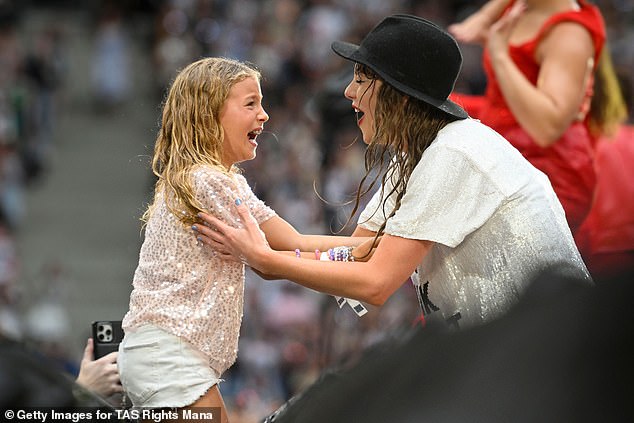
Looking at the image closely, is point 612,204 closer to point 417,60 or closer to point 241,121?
point 417,60

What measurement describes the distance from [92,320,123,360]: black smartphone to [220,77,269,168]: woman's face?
44cm

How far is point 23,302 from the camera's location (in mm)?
8594

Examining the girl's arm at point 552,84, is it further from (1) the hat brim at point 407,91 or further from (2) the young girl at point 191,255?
(2) the young girl at point 191,255

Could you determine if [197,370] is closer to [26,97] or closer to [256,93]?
[256,93]

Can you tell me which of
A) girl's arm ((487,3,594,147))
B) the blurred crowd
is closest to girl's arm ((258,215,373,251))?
girl's arm ((487,3,594,147))

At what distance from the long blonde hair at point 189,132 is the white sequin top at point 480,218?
416mm

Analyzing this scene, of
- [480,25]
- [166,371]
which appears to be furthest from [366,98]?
[480,25]

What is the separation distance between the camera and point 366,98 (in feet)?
7.79

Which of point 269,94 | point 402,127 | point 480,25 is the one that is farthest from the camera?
point 269,94

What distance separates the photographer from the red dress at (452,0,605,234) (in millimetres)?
3277

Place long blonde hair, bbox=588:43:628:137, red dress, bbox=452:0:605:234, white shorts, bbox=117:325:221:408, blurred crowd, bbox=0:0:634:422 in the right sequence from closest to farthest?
1. white shorts, bbox=117:325:221:408
2. red dress, bbox=452:0:605:234
3. long blonde hair, bbox=588:43:628:137
4. blurred crowd, bbox=0:0:634:422

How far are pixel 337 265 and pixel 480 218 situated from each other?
304 mm

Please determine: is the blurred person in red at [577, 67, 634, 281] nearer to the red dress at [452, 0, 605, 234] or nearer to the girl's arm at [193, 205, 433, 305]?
the red dress at [452, 0, 605, 234]

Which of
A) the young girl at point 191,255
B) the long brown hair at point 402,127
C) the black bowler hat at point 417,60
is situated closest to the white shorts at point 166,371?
the young girl at point 191,255
